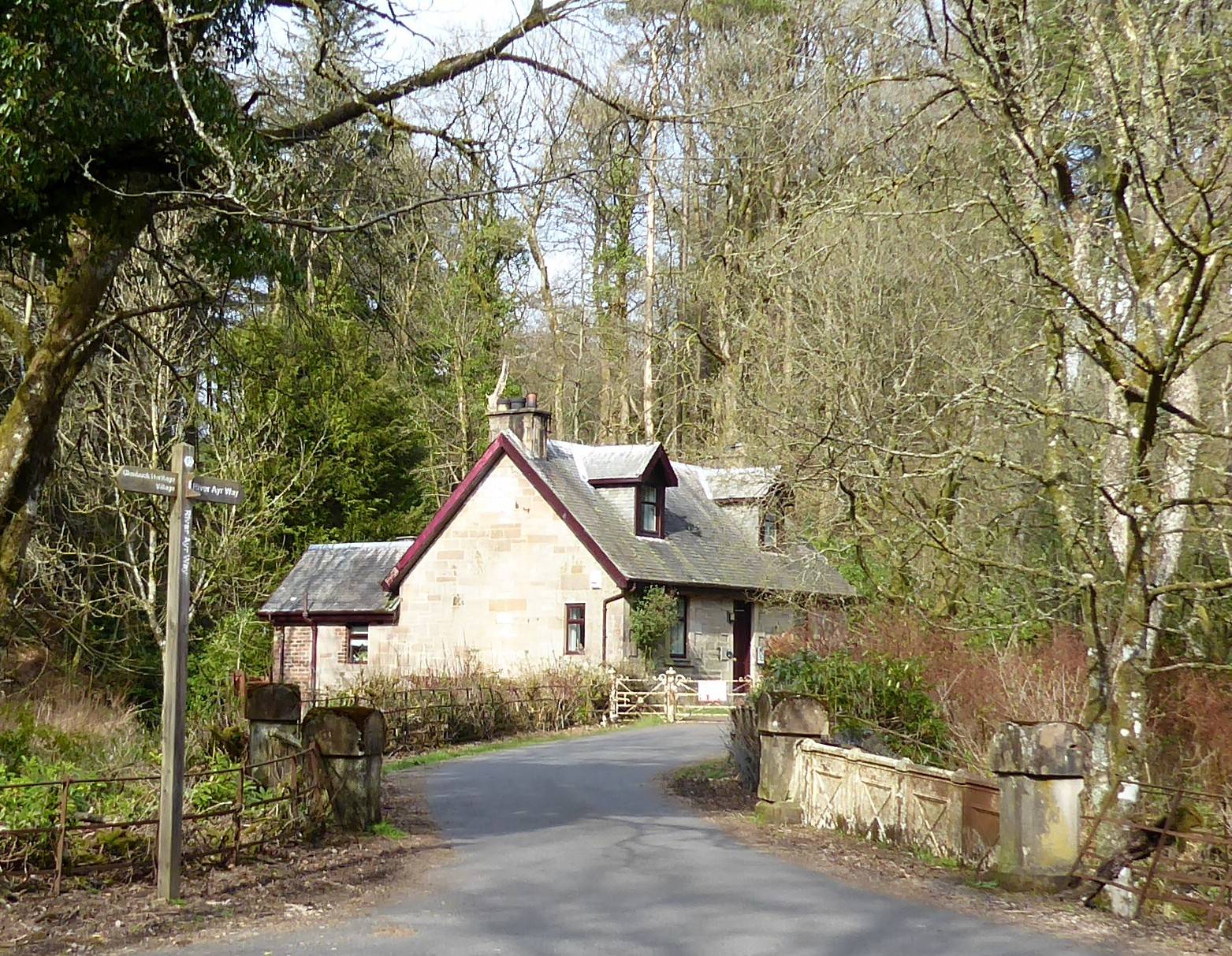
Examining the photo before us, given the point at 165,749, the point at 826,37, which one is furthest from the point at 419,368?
the point at 165,749

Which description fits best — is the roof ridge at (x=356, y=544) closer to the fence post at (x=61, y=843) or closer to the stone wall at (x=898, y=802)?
the stone wall at (x=898, y=802)

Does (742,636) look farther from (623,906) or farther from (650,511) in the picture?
(623,906)

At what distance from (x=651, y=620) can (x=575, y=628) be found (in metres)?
2.29

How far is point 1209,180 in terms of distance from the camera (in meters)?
8.65

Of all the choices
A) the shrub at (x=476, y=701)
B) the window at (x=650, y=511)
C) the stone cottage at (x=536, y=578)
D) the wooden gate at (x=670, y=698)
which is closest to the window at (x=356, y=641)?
the stone cottage at (x=536, y=578)

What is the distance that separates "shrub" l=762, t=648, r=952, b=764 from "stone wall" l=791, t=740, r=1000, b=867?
1499mm

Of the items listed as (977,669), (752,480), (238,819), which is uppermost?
(752,480)

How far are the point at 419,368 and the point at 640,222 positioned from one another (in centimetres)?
806

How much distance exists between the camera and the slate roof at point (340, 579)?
1371 inches

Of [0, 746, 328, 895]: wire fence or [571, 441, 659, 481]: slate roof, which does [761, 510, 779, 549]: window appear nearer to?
[571, 441, 659, 481]: slate roof

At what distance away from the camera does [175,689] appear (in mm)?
9156

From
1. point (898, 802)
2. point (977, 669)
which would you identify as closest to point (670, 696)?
point (977, 669)

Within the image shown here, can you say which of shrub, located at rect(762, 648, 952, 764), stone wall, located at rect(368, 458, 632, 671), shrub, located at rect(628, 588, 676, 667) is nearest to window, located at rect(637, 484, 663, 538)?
stone wall, located at rect(368, 458, 632, 671)

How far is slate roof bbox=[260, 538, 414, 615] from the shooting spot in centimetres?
3481
